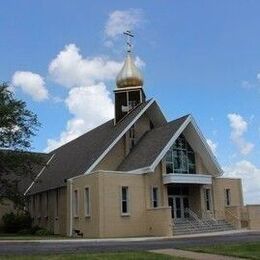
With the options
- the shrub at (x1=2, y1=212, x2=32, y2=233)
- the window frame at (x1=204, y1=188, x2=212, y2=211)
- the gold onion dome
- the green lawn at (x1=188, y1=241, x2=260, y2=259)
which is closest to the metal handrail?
the window frame at (x1=204, y1=188, x2=212, y2=211)

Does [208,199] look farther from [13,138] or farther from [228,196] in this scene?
[13,138]

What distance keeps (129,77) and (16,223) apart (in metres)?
15.9

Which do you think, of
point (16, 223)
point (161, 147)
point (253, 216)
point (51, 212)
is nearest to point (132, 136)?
point (161, 147)

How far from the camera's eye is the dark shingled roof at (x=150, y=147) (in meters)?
37.6

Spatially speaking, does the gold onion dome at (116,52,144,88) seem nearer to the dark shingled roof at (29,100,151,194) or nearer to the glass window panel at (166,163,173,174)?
the dark shingled roof at (29,100,151,194)

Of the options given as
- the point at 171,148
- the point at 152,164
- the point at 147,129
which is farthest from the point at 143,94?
the point at 152,164

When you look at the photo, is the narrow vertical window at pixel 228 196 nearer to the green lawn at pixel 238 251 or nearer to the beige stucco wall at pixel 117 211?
the beige stucco wall at pixel 117 211

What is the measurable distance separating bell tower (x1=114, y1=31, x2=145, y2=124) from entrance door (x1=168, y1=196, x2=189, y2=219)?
8805 mm

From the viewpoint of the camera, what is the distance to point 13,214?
156 ft

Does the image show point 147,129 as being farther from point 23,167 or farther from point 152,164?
point 23,167

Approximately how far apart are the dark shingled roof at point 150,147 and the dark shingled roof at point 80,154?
1892 mm

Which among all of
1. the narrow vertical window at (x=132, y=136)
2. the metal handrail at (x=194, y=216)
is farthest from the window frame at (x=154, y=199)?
the narrow vertical window at (x=132, y=136)

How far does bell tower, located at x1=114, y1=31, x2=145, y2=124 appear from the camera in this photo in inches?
1778

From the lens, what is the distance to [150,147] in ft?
128
